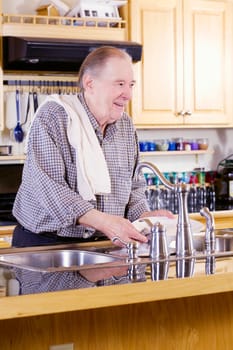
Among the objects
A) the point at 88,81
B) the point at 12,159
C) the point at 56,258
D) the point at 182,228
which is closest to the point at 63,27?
the point at 12,159

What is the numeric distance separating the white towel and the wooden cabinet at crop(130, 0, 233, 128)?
171 centimetres

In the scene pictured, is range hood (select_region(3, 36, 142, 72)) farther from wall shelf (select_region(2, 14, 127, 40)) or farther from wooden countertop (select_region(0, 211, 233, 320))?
wooden countertop (select_region(0, 211, 233, 320))

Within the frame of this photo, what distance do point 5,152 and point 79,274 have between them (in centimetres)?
229

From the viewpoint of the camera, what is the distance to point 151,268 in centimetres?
167

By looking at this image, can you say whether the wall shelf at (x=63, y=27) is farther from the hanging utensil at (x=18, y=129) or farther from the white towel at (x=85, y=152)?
the white towel at (x=85, y=152)

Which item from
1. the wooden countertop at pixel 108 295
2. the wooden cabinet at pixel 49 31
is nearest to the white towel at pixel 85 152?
the wooden countertop at pixel 108 295

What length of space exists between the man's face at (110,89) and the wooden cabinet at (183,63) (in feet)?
5.49

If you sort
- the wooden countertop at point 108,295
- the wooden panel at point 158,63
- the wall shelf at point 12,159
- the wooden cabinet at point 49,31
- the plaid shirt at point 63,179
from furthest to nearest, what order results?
the wooden panel at point 158,63 → the wall shelf at point 12,159 → the wooden cabinet at point 49,31 → the plaid shirt at point 63,179 → the wooden countertop at point 108,295

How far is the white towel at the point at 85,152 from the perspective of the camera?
2188 mm

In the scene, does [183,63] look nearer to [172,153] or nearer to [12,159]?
[172,153]

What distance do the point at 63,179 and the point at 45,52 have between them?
158 cm

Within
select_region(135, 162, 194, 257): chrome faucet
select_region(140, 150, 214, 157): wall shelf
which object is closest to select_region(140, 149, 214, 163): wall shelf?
select_region(140, 150, 214, 157): wall shelf

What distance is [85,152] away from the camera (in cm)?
219

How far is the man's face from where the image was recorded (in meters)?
2.18
